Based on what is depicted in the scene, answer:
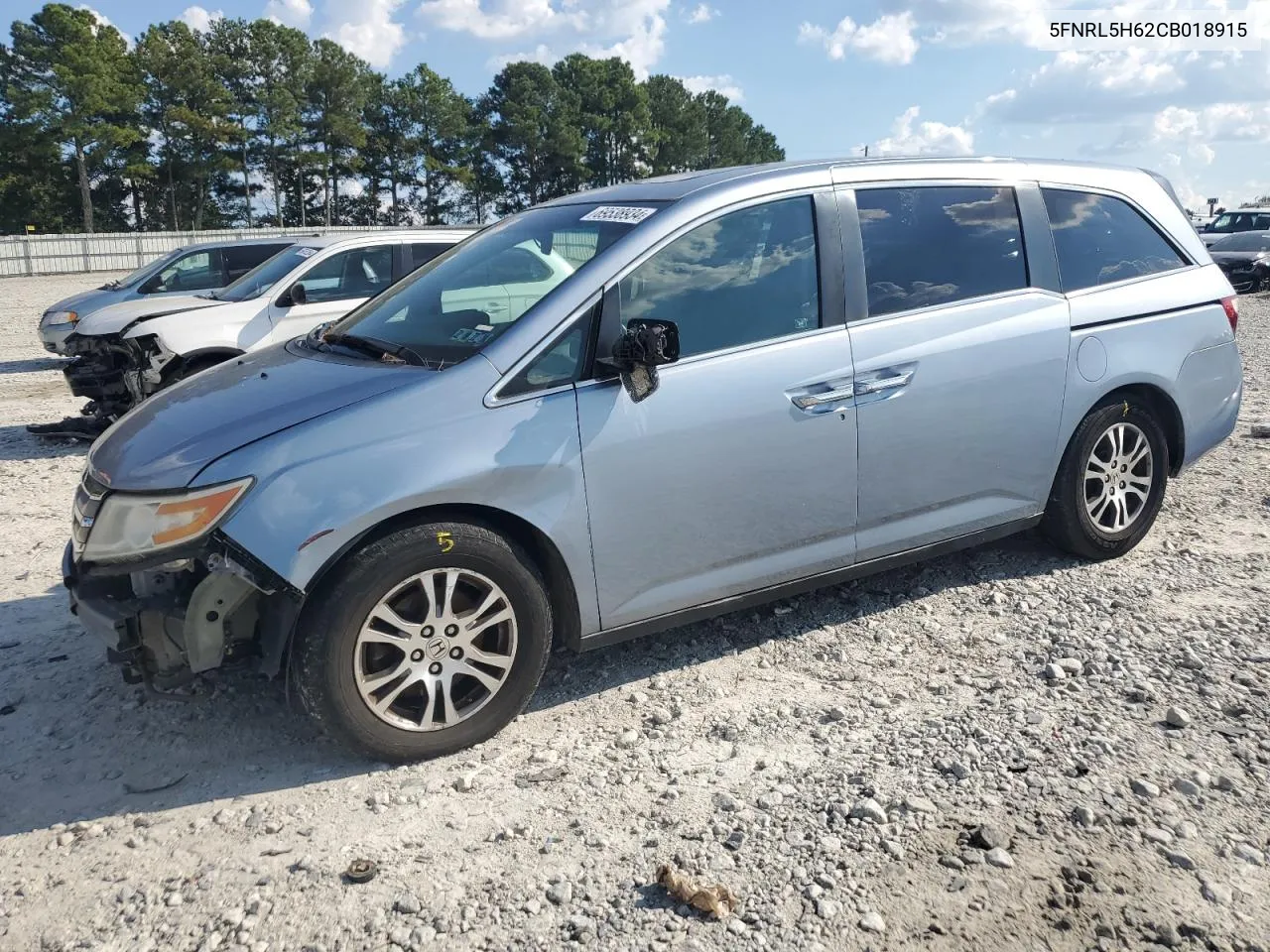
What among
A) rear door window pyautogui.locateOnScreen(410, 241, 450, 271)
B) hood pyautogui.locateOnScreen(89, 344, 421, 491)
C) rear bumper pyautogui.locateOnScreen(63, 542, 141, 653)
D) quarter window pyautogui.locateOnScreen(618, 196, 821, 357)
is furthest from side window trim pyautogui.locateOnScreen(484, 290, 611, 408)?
rear door window pyautogui.locateOnScreen(410, 241, 450, 271)

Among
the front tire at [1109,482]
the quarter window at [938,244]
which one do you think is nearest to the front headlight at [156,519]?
the quarter window at [938,244]

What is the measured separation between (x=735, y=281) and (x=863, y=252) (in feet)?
2.07

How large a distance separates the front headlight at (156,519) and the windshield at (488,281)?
92 cm

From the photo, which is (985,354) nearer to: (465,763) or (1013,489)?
(1013,489)

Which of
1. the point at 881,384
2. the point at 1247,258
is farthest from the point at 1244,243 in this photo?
the point at 881,384

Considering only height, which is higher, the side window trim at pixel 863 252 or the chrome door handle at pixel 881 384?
the side window trim at pixel 863 252

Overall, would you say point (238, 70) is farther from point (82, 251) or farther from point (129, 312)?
point (129, 312)

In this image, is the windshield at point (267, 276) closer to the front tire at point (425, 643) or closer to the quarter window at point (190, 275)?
the quarter window at point (190, 275)

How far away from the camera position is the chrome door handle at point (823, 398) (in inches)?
158

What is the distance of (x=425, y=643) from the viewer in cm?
348

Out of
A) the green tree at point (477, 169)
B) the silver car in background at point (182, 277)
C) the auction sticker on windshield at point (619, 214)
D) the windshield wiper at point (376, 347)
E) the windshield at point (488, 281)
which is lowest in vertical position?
the windshield wiper at point (376, 347)

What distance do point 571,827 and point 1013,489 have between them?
2638 mm

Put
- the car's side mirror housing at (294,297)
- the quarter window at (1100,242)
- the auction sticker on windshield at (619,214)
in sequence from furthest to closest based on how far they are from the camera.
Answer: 1. the car's side mirror housing at (294,297)
2. the quarter window at (1100,242)
3. the auction sticker on windshield at (619,214)

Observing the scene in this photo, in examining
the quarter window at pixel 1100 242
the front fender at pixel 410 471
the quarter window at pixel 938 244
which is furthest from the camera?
the quarter window at pixel 1100 242
